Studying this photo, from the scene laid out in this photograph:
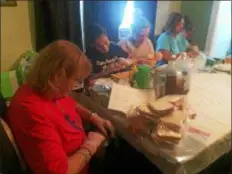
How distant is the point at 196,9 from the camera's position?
45.9 inches

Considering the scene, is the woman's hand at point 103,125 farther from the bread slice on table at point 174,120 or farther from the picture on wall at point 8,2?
the picture on wall at point 8,2

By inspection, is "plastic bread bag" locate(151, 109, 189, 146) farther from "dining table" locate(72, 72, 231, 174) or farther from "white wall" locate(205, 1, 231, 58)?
"white wall" locate(205, 1, 231, 58)

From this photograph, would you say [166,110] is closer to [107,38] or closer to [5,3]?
[107,38]

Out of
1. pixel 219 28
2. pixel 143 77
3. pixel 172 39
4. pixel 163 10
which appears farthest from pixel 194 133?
pixel 219 28

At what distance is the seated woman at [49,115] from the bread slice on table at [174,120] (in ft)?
0.83

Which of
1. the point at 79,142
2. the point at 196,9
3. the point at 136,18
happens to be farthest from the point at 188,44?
the point at 79,142

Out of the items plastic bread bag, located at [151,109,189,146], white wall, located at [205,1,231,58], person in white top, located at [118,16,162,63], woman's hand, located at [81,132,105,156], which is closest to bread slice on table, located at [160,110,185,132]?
plastic bread bag, located at [151,109,189,146]

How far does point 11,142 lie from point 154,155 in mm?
425

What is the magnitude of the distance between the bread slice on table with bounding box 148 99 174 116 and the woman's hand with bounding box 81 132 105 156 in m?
0.21

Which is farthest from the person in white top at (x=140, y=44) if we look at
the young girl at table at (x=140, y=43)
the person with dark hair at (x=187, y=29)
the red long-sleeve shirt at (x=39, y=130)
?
the red long-sleeve shirt at (x=39, y=130)

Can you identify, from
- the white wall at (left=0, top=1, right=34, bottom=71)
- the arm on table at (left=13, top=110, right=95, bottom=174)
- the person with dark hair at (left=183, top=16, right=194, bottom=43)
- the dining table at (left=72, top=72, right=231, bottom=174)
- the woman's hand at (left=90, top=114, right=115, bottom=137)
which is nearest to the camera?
the arm on table at (left=13, top=110, right=95, bottom=174)

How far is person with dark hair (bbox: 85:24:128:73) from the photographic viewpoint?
0.92 meters

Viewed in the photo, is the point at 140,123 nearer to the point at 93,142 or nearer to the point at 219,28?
the point at 93,142

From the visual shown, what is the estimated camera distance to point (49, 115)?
2.20ft
